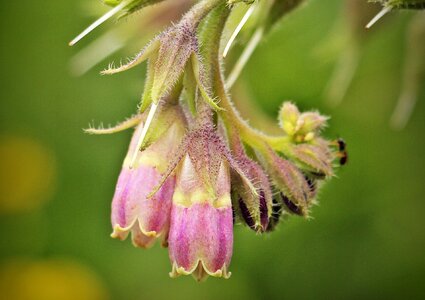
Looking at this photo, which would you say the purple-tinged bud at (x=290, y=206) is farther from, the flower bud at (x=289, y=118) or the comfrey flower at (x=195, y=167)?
the flower bud at (x=289, y=118)

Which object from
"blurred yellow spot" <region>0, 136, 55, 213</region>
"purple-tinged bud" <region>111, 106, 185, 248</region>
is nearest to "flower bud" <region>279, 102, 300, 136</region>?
"purple-tinged bud" <region>111, 106, 185, 248</region>

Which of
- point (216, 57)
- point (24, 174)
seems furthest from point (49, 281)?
point (216, 57)

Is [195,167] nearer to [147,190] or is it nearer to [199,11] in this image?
[147,190]

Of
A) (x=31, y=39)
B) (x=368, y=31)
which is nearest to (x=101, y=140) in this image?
(x=31, y=39)

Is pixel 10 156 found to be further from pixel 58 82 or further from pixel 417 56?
pixel 417 56

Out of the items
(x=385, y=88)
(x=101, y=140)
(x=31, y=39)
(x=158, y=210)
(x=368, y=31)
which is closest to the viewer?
(x=158, y=210)

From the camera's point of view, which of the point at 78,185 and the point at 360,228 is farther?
the point at 78,185

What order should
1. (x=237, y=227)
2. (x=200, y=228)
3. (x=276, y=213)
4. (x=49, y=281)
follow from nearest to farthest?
(x=200, y=228), (x=276, y=213), (x=237, y=227), (x=49, y=281)

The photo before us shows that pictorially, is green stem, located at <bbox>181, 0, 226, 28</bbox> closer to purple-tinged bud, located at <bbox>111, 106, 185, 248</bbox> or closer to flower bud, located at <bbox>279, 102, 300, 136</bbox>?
purple-tinged bud, located at <bbox>111, 106, 185, 248</bbox>
